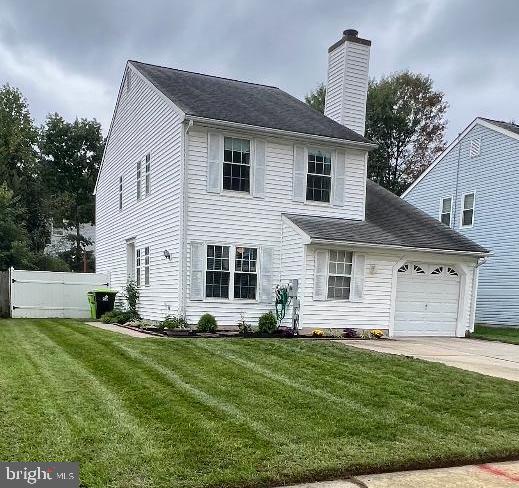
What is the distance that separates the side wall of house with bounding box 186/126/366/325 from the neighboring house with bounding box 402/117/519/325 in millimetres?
7359

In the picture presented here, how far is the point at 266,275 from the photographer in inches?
491

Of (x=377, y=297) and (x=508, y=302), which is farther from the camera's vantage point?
(x=508, y=302)

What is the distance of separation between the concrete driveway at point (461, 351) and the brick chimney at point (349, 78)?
707 cm

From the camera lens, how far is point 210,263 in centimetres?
1199

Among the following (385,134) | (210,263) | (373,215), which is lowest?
(210,263)

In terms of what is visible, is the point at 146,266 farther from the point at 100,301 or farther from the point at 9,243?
the point at 9,243

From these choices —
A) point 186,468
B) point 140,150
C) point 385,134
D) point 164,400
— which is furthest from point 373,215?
point 385,134

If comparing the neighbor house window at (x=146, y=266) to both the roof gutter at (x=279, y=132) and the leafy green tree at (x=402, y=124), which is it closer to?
the roof gutter at (x=279, y=132)

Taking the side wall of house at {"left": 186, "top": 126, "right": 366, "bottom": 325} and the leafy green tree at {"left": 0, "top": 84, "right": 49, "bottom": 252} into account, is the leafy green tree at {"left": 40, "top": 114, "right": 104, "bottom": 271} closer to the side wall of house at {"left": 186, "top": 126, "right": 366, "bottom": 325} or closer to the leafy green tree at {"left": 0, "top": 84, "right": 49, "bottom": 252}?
the leafy green tree at {"left": 0, "top": 84, "right": 49, "bottom": 252}

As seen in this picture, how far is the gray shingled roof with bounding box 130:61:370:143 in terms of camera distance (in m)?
12.4

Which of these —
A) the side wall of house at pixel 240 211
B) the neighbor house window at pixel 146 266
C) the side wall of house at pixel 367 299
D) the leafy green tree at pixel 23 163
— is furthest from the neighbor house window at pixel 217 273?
the leafy green tree at pixel 23 163

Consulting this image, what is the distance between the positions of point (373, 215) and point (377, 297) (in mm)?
2989

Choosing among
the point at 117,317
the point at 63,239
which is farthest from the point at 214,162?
the point at 63,239

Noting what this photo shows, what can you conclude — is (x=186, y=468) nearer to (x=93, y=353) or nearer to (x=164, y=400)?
(x=164, y=400)
